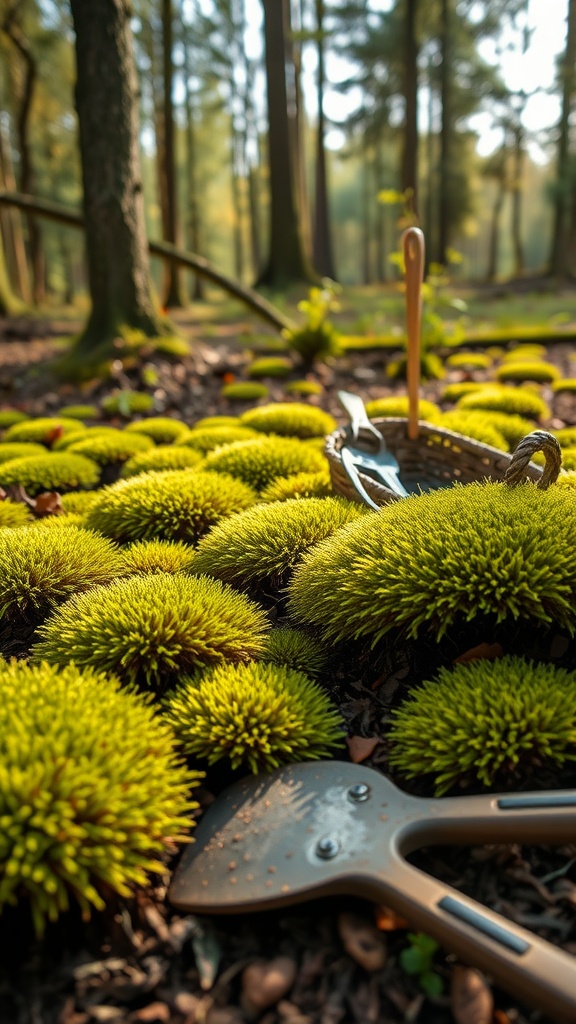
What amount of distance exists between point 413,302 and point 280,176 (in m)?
8.88

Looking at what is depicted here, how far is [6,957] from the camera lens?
108 centimetres

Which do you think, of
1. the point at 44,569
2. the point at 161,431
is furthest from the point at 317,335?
→ the point at 44,569

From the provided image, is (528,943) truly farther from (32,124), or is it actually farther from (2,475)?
(32,124)

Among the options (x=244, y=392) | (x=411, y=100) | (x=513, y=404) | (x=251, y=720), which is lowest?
(x=251, y=720)

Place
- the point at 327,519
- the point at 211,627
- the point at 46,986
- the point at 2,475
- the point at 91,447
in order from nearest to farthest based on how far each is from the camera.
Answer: the point at 46,986 → the point at 211,627 → the point at 327,519 → the point at 2,475 → the point at 91,447

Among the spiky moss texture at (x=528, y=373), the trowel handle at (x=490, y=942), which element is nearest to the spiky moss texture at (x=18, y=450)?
the trowel handle at (x=490, y=942)

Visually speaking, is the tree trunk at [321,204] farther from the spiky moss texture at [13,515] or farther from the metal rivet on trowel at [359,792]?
the metal rivet on trowel at [359,792]

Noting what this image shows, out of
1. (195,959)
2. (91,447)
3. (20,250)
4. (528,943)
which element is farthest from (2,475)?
(20,250)

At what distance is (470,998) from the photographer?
998 mm

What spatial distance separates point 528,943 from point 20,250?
682 inches

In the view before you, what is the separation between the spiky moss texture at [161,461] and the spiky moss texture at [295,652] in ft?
5.10

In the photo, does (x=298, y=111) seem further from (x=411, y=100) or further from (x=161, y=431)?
(x=161, y=431)

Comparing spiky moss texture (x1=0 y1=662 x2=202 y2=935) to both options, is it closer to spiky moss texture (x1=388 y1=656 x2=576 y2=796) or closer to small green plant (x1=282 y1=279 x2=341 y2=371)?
spiky moss texture (x1=388 y1=656 x2=576 y2=796)

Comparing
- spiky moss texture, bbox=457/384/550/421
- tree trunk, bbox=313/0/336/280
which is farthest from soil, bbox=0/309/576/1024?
tree trunk, bbox=313/0/336/280
